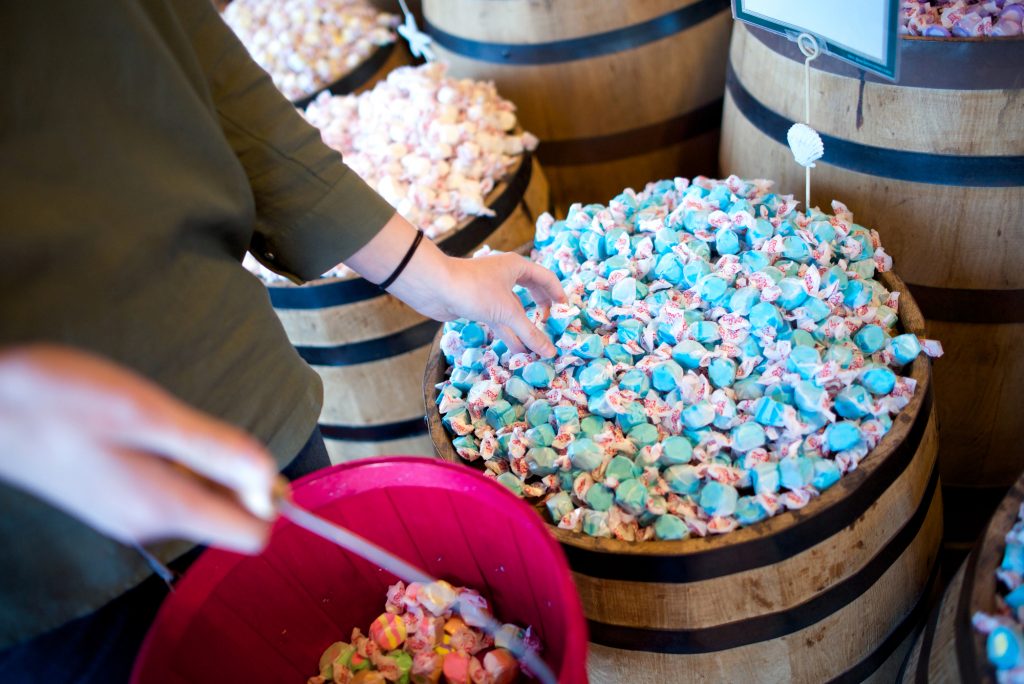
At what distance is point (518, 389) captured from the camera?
4.11ft

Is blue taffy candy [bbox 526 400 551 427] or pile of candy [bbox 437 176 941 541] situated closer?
pile of candy [bbox 437 176 941 541]

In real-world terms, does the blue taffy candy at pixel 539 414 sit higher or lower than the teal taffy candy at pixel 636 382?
lower

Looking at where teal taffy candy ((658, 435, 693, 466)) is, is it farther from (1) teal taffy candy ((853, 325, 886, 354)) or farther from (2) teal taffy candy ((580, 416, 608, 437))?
(1) teal taffy candy ((853, 325, 886, 354))

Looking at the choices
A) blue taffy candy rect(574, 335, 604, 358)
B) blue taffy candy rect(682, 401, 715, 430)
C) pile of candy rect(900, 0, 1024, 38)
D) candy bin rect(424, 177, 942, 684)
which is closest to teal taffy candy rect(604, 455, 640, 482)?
candy bin rect(424, 177, 942, 684)

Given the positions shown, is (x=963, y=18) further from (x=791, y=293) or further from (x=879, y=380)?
(x=879, y=380)

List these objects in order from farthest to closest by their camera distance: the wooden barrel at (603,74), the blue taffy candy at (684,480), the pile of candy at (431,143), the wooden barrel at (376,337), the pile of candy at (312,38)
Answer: the pile of candy at (312,38) < the wooden barrel at (603,74) < the pile of candy at (431,143) < the wooden barrel at (376,337) < the blue taffy candy at (684,480)

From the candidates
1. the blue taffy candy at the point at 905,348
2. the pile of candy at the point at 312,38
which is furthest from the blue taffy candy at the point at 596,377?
the pile of candy at the point at 312,38

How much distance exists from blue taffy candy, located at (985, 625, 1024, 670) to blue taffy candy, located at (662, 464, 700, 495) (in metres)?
0.37

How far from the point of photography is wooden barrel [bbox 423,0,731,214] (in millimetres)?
1961

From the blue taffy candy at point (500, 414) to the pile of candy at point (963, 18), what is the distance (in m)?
0.92

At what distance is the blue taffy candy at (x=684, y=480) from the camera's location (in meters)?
1.08

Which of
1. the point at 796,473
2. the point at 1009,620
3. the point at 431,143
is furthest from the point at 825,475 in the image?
the point at 431,143

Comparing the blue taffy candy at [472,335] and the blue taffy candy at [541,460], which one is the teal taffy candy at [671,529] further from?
the blue taffy candy at [472,335]

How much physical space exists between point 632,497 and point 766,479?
0.18 meters
